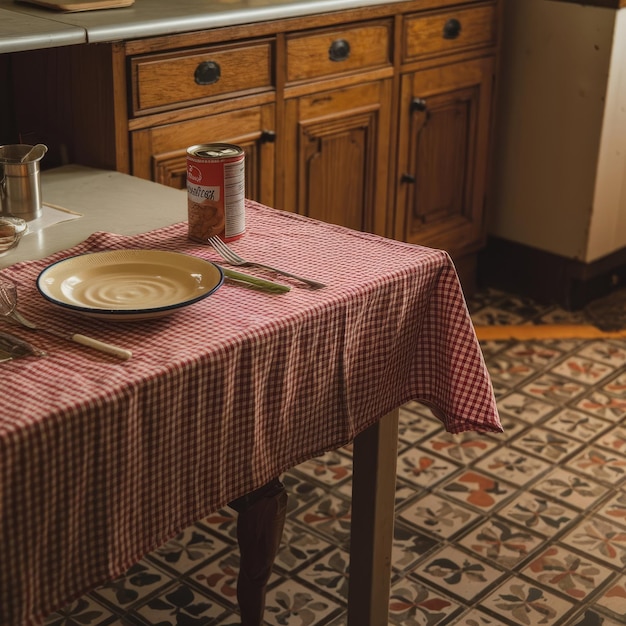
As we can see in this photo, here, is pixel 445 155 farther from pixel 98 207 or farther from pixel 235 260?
pixel 235 260

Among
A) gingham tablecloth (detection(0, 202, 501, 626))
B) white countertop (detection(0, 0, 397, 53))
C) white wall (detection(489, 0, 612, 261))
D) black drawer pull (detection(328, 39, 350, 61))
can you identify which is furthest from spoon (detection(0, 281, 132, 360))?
white wall (detection(489, 0, 612, 261))

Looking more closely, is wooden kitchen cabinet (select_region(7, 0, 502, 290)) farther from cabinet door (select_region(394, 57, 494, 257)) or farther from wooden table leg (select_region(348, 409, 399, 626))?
wooden table leg (select_region(348, 409, 399, 626))

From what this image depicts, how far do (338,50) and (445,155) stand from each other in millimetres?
608

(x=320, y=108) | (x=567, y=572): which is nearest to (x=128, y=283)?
(x=567, y=572)

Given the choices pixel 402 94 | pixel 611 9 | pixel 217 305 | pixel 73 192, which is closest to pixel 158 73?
pixel 73 192

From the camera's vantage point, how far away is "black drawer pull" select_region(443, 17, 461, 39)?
9.17 feet

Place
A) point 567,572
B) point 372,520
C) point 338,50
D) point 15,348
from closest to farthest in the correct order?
point 15,348
point 372,520
point 567,572
point 338,50

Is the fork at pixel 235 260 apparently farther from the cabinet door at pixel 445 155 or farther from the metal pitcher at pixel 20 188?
the cabinet door at pixel 445 155

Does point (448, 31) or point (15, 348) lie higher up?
point (448, 31)

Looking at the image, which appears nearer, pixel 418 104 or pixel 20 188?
pixel 20 188

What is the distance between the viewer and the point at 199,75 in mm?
2213

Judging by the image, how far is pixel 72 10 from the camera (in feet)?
6.89

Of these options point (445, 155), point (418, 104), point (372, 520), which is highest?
point (418, 104)

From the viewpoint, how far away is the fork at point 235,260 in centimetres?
127
